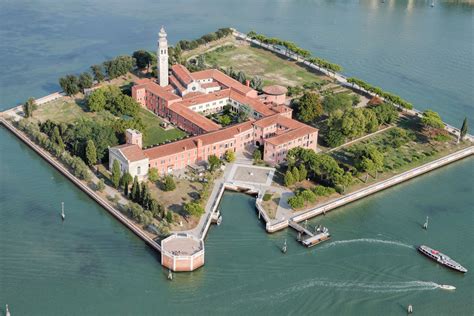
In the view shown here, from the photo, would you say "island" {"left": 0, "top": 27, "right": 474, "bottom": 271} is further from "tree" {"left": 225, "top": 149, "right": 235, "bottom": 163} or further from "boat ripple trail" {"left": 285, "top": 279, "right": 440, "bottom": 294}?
"boat ripple trail" {"left": 285, "top": 279, "right": 440, "bottom": 294}

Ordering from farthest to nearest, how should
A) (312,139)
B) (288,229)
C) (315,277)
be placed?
(312,139)
(288,229)
(315,277)

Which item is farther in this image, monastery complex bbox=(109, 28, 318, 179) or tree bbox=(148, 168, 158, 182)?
monastery complex bbox=(109, 28, 318, 179)

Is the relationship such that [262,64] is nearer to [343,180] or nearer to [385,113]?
[385,113]

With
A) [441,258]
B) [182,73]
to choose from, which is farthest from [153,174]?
[441,258]

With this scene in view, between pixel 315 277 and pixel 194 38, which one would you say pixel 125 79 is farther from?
pixel 315 277

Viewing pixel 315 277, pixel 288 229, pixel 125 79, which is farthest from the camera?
pixel 125 79

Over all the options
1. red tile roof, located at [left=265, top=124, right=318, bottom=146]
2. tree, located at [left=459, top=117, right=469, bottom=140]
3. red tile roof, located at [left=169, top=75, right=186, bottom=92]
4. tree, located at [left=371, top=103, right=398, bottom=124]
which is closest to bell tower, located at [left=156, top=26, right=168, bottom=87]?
red tile roof, located at [left=169, top=75, right=186, bottom=92]

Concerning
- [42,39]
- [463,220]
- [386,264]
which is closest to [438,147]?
[463,220]
